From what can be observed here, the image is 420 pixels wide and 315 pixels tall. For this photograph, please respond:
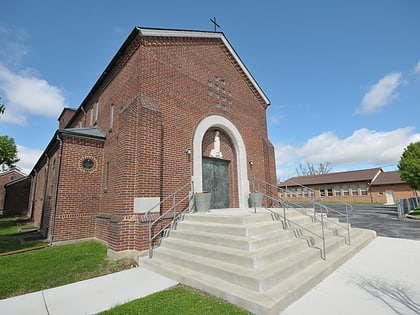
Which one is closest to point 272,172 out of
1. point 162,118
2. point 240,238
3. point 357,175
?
point 162,118

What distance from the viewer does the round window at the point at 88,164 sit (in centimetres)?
849

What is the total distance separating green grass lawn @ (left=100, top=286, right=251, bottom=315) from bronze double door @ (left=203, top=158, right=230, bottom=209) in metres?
5.70

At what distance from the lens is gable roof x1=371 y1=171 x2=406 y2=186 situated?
1292 inches

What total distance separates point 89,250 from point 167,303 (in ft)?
14.7

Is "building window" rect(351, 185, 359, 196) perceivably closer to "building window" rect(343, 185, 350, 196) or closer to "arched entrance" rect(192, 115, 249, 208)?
"building window" rect(343, 185, 350, 196)

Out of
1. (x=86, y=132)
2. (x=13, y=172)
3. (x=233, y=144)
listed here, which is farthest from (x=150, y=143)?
(x=13, y=172)

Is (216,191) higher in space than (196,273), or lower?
higher

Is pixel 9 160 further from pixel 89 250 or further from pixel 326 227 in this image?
pixel 326 227

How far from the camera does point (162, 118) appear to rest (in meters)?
7.73

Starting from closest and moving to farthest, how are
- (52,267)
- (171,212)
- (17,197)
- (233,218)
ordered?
(52,267) < (233,218) < (171,212) < (17,197)

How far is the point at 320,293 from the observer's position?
3932 millimetres

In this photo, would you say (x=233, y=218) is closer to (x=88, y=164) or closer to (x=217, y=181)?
(x=217, y=181)

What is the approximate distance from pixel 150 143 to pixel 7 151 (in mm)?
27530

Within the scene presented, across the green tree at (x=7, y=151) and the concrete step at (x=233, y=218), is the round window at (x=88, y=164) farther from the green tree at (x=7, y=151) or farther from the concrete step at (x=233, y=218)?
the green tree at (x=7, y=151)
